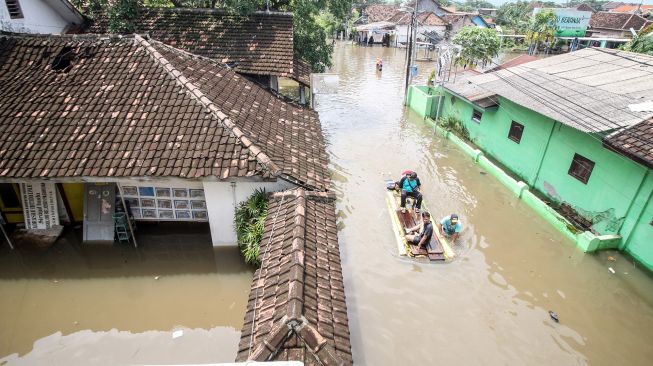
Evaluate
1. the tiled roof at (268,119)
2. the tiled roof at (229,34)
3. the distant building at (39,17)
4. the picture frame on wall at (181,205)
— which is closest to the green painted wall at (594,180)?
the tiled roof at (268,119)

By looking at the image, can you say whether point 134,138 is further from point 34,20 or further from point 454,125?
point 454,125

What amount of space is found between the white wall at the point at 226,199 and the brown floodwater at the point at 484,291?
3326 mm

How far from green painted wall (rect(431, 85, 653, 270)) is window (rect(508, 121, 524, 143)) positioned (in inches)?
7.0

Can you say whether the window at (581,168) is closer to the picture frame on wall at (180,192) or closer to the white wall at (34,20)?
the picture frame on wall at (180,192)

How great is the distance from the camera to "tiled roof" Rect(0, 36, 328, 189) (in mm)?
8555

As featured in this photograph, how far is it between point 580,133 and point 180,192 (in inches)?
507

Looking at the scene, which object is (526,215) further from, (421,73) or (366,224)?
(421,73)

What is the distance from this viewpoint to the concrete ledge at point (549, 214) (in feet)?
35.8

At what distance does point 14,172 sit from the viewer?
837 centimetres

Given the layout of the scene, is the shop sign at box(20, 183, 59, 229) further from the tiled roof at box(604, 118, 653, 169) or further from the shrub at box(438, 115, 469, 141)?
the shrub at box(438, 115, 469, 141)

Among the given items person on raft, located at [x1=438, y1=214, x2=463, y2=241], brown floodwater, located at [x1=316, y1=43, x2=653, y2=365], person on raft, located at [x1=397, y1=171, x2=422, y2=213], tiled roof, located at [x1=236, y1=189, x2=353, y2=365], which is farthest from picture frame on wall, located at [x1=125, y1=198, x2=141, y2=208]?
person on raft, located at [x1=438, y1=214, x2=463, y2=241]

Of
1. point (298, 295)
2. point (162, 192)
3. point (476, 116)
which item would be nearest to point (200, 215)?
point (162, 192)

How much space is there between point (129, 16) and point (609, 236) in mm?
20839

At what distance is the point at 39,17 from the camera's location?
1458cm
